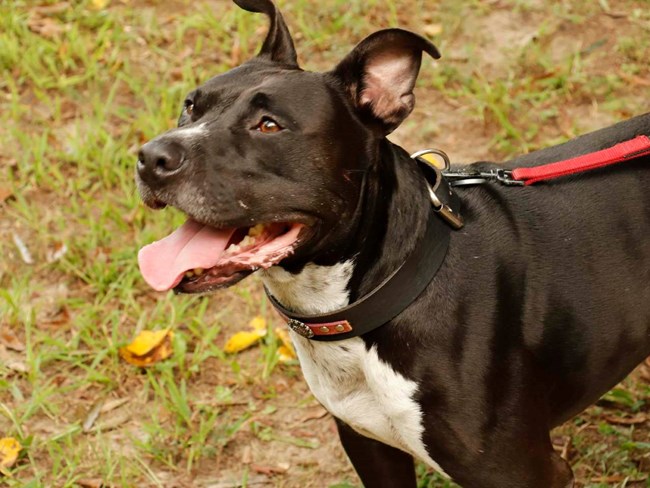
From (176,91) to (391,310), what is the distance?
3.19 m

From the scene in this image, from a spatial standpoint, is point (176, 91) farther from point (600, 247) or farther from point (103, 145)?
point (600, 247)

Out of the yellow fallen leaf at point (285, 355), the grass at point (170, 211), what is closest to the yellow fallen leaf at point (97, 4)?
the grass at point (170, 211)

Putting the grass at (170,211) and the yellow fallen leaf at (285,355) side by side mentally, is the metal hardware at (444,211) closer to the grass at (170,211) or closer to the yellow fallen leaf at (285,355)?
the grass at (170,211)

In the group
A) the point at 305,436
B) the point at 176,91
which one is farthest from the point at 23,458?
the point at 176,91

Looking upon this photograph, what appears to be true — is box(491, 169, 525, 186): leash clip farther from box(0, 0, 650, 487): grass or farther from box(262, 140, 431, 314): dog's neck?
box(0, 0, 650, 487): grass

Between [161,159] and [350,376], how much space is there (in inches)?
36.8

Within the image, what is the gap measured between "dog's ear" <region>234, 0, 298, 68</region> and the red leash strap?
857 millimetres

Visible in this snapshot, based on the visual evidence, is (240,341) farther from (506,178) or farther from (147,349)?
(506,178)

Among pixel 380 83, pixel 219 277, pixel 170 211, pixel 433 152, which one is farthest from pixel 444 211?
pixel 170 211

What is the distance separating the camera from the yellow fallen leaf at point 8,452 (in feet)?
13.1

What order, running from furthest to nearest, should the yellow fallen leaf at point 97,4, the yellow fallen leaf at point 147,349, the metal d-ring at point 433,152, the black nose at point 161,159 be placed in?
1. the yellow fallen leaf at point 97,4
2. the yellow fallen leaf at point 147,349
3. the metal d-ring at point 433,152
4. the black nose at point 161,159

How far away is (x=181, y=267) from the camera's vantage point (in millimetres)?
2785

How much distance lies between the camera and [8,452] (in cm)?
400

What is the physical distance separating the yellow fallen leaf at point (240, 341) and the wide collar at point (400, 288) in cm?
152
